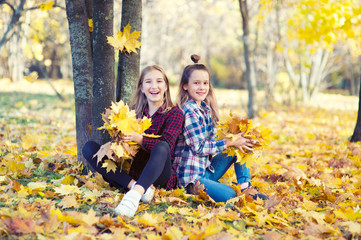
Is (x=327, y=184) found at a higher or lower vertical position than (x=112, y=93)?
lower

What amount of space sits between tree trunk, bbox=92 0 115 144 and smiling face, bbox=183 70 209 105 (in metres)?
0.72

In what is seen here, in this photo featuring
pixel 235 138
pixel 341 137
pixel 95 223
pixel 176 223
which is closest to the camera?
pixel 95 223

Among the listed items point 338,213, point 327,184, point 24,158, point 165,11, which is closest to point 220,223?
point 338,213

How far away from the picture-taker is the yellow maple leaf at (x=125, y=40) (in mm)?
2729

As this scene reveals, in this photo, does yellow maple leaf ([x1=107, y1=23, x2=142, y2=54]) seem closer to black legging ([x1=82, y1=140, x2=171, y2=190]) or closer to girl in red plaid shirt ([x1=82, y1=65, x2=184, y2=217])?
girl in red plaid shirt ([x1=82, y1=65, x2=184, y2=217])

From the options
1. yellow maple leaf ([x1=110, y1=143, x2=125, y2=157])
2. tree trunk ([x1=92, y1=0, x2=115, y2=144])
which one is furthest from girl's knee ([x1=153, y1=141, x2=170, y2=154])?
tree trunk ([x1=92, y1=0, x2=115, y2=144])

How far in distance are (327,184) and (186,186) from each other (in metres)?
1.36

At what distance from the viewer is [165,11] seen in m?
21.0

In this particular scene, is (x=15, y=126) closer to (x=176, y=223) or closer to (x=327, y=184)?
(x=176, y=223)

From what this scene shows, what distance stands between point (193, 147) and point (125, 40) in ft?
3.52

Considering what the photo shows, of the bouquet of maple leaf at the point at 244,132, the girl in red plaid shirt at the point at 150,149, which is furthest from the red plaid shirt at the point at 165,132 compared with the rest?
the bouquet of maple leaf at the point at 244,132

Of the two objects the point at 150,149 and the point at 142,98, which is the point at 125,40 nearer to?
the point at 142,98

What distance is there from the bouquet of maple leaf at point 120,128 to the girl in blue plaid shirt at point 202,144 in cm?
44

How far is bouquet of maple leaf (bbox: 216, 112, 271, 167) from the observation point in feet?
8.29
